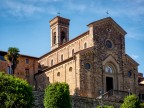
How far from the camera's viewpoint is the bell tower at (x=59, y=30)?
291 feet

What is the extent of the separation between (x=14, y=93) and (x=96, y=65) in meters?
24.2

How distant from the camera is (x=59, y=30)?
89.1 meters

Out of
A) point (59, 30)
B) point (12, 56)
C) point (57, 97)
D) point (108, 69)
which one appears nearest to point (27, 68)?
point (12, 56)

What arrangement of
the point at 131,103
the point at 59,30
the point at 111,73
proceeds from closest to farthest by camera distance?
the point at 131,103 < the point at 111,73 < the point at 59,30

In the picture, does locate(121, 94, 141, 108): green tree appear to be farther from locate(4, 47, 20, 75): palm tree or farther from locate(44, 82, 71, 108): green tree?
locate(4, 47, 20, 75): palm tree

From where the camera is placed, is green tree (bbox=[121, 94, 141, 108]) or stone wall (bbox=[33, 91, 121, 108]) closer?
green tree (bbox=[121, 94, 141, 108])

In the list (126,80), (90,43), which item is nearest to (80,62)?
(90,43)

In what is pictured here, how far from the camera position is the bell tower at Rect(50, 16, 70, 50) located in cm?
8869

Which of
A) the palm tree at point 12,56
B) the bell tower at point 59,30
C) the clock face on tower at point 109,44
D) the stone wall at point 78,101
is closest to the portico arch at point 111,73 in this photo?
the clock face on tower at point 109,44

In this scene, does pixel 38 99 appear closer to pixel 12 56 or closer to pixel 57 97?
pixel 57 97

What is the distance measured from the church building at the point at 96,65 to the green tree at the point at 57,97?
14.4 metres

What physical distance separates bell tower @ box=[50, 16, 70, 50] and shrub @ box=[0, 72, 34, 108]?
40.8 m

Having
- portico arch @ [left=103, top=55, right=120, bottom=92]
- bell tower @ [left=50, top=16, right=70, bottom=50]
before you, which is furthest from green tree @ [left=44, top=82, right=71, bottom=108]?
bell tower @ [left=50, top=16, right=70, bottom=50]

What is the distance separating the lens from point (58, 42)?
87562mm
